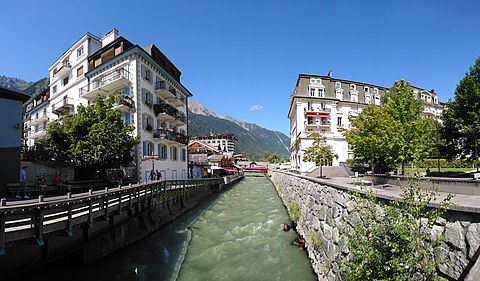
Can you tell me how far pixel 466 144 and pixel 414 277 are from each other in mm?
26726

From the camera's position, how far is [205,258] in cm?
1098

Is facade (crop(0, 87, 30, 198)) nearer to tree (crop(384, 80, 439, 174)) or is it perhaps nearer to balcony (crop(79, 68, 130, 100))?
balcony (crop(79, 68, 130, 100))

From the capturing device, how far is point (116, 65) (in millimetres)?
27562

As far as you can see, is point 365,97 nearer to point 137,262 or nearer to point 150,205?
point 150,205

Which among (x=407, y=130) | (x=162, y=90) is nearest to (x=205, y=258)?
(x=407, y=130)

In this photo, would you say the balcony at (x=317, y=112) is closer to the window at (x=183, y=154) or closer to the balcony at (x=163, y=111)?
the window at (x=183, y=154)

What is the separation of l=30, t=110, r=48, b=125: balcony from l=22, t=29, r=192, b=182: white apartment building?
6461 mm

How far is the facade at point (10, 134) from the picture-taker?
1445 cm

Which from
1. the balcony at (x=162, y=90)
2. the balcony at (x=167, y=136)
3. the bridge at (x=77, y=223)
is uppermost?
the balcony at (x=162, y=90)

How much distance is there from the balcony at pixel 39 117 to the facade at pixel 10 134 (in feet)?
109

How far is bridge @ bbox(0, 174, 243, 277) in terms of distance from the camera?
6473 millimetres

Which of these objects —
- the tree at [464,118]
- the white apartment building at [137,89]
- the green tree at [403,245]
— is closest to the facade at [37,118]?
the white apartment building at [137,89]

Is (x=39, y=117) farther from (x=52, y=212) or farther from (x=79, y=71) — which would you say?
(x=52, y=212)

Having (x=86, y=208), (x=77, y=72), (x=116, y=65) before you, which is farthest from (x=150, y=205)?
(x=77, y=72)
